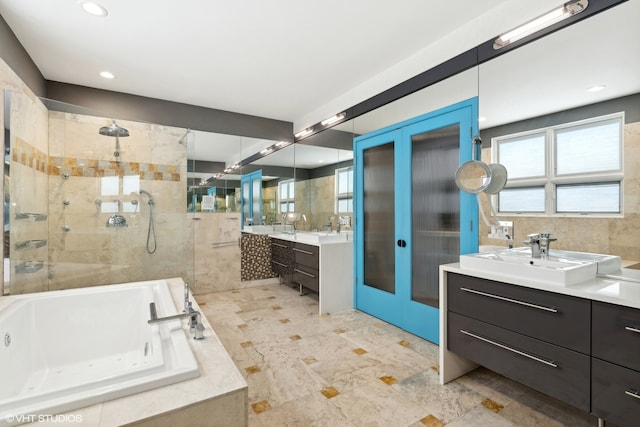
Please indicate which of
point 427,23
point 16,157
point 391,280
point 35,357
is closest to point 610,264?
point 391,280

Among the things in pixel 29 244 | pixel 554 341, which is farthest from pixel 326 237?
pixel 29 244

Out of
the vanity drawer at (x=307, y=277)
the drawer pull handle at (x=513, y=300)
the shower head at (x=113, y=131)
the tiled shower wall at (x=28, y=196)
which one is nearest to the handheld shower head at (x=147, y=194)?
the shower head at (x=113, y=131)

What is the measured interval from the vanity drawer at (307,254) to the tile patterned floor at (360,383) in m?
0.72

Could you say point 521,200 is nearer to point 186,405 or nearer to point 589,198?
point 589,198

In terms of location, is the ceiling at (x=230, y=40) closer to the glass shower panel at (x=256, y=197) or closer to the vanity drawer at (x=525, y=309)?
the glass shower panel at (x=256, y=197)

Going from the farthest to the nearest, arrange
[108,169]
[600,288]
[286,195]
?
[286,195]
[108,169]
[600,288]

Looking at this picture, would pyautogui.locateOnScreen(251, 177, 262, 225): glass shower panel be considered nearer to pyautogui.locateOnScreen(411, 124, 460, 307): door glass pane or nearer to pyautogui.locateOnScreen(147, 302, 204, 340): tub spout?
pyautogui.locateOnScreen(411, 124, 460, 307): door glass pane

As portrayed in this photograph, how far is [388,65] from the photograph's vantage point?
120 inches

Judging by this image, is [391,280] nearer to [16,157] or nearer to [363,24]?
[363,24]

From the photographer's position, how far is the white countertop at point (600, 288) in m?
1.34

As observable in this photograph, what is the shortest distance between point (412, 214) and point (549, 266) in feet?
4.39

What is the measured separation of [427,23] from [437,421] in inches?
108

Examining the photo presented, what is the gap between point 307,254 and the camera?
3.86 metres

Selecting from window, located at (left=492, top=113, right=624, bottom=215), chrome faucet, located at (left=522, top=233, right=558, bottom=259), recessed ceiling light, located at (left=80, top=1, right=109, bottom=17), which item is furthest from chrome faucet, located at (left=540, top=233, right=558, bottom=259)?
recessed ceiling light, located at (left=80, top=1, right=109, bottom=17)
